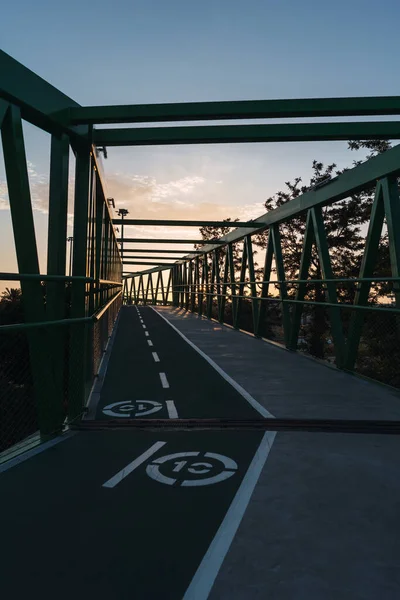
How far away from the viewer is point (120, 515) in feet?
11.2

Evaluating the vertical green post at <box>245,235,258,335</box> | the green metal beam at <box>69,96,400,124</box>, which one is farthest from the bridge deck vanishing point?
the vertical green post at <box>245,235,258,335</box>

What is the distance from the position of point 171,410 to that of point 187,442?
4.64 ft

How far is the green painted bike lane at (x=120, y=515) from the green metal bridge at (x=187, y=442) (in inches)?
0.6

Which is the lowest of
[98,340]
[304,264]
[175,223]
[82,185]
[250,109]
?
[98,340]

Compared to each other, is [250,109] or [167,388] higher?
[250,109]

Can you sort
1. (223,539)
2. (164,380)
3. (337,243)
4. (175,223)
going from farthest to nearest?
(337,243) → (175,223) → (164,380) → (223,539)

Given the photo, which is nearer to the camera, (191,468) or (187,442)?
(191,468)

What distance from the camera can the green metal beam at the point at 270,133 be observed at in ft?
25.0

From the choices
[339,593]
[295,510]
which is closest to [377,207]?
[295,510]

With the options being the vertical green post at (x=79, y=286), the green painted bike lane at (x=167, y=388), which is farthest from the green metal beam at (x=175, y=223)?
the vertical green post at (x=79, y=286)

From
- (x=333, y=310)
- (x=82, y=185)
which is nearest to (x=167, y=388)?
(x=82, y=185)

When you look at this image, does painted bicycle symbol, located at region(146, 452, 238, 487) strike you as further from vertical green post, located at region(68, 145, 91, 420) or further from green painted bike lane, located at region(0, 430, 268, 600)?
vertical green post, located at region(68, 145, 91, 420)

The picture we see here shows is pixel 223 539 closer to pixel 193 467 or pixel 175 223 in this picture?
pixel 193 467

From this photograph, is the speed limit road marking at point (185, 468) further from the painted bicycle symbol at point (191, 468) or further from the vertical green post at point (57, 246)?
the vertical green post at point (57, 246)
